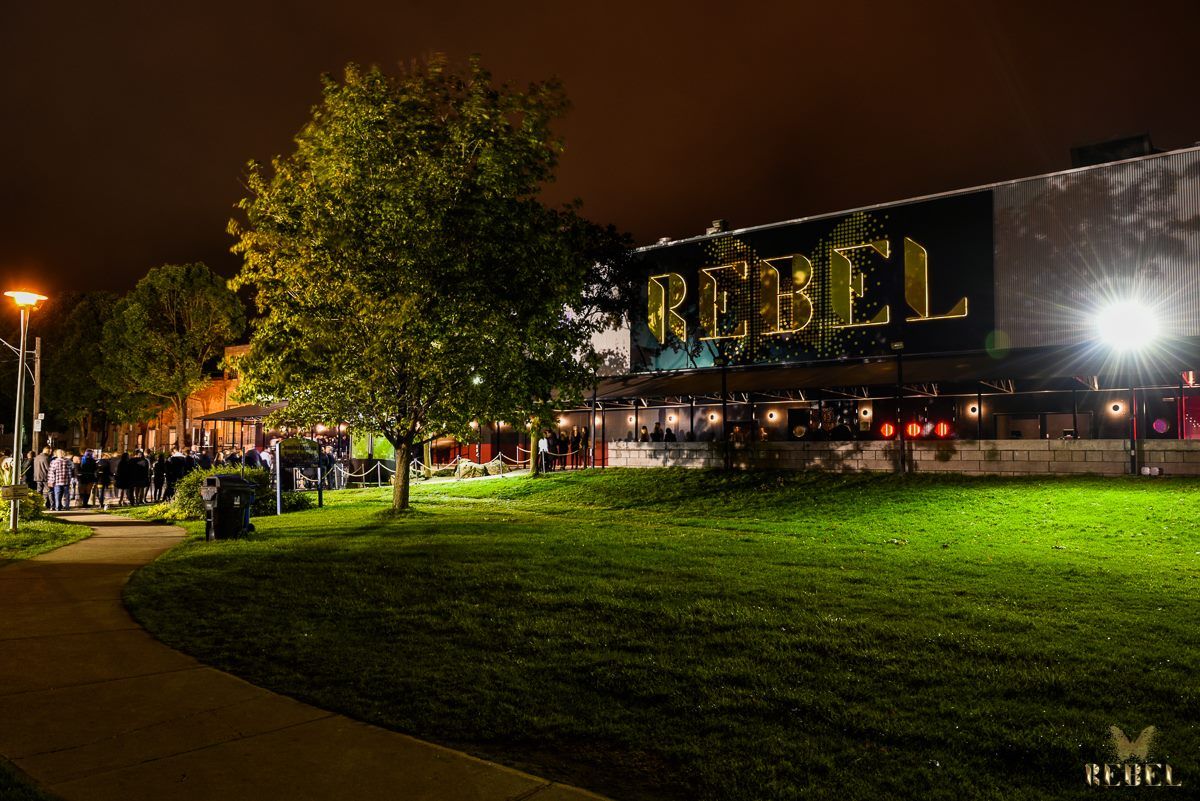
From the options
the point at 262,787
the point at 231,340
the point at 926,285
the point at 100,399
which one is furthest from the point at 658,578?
the point at 100,399

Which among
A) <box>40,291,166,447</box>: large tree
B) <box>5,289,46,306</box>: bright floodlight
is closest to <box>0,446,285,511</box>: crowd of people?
<box>5,289,46,306</box>: bright floodlight

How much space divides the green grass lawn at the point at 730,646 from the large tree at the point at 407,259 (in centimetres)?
427

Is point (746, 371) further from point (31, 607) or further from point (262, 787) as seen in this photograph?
point (262, 787)

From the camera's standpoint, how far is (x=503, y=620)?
24.7 feet

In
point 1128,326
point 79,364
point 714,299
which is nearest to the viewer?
point 1128,326

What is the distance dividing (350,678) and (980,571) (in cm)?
803

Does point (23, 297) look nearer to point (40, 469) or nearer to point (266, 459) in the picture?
point (40, 469)

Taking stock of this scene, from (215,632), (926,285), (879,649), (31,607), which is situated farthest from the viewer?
(926,285)

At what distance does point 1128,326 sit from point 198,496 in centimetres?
2469

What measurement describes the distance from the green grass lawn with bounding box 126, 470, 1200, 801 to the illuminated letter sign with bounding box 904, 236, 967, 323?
540 inches

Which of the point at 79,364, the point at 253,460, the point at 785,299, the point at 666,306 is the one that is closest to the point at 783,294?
the point at 785,299

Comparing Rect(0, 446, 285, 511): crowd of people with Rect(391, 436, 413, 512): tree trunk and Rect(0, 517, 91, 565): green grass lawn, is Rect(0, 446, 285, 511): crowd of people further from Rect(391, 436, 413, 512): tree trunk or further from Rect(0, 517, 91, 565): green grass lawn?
Rect(391, 436, 413, 512): tree trunk

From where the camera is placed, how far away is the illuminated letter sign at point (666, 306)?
32.4 meters

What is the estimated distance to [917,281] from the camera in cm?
2727
